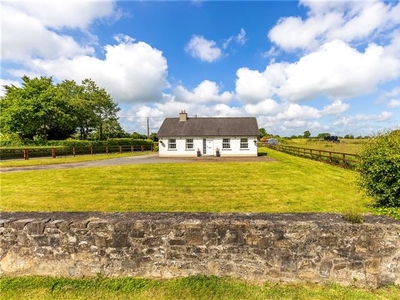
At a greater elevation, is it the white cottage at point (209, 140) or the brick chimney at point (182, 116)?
the brick chimney at point (182, 116)

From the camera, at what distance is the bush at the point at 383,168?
17.9ft

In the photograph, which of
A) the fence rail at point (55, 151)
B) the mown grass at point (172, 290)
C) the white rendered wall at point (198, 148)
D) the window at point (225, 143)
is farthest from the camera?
the window at point (225, 143)

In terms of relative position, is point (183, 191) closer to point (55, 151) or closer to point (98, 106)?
point (55, 151)

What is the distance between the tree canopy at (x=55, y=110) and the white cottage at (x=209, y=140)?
22.4 m

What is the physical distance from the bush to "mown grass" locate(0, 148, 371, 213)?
2.67 ft

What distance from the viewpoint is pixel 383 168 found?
5633mm

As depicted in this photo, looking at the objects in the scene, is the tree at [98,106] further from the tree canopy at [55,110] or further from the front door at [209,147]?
the front door at [209,147]

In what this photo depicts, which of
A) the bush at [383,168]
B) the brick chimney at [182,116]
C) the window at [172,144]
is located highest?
the brick chimney at [182,116]

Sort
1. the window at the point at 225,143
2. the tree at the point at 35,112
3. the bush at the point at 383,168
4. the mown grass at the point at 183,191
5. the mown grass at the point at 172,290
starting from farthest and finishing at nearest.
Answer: the tree at the point at 35,112 < the window at the point at 225,143 < the mown grass at the point at 183,191 < the bush at the point at 383,168 < the mown grass at the point at 172,290

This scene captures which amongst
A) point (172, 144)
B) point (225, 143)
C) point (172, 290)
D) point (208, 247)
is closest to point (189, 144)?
point (172, 144)

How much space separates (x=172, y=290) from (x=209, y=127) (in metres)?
26.7

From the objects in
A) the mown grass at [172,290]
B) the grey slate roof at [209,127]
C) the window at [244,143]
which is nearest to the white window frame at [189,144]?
the grey slate roof at [209,127]

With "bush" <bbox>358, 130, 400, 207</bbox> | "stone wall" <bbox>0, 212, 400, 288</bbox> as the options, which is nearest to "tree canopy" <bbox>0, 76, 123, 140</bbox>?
"stone wall" <bbox>0, 212, 400, 288</bbox>

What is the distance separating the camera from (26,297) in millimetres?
3289
